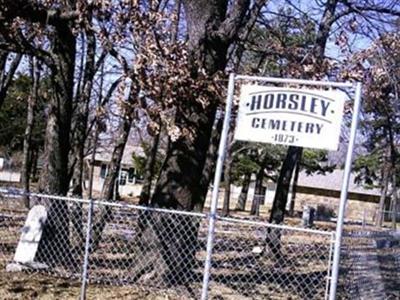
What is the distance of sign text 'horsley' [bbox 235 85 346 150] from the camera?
6.11 metres

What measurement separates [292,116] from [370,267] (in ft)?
14.3

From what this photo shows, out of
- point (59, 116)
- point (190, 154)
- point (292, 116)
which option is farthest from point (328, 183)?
point (292, 116)

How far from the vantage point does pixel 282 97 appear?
6.28 meters

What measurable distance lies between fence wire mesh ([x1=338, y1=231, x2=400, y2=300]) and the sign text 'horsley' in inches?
130

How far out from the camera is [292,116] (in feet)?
20.4

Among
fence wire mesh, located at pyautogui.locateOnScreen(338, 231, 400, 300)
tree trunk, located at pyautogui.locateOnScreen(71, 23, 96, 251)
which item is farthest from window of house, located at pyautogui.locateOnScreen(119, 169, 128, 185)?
fence wire mesh, located at pyautogui.locateOnScreen(338, 231, 400, 300)

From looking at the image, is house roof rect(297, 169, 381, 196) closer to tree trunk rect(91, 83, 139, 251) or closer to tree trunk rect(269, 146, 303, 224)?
tree trunk rect(269, 146, 303, 224)

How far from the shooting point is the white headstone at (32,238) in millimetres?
9328

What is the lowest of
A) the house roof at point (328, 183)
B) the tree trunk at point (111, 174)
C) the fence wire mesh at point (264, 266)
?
the fence wire mesh at point (264, 266)

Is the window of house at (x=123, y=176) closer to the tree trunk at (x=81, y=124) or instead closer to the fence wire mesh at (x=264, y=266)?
the tree trunk at (x=81, y=124)

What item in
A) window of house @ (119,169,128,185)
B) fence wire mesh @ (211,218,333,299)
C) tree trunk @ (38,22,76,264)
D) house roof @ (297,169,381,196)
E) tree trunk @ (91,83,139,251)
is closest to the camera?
tree trunk @ (91,83,139,251)

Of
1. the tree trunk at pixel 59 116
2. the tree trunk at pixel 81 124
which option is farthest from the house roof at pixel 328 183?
the tree trunk at pixel 59 116

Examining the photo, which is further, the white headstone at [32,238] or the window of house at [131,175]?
the window of house at [131,175]

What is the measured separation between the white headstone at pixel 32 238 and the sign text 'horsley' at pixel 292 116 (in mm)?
3990
